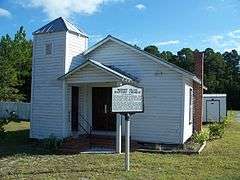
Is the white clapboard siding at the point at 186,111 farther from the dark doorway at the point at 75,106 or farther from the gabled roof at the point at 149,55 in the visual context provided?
the dark doorway at the point at 75,106

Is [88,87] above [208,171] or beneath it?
above

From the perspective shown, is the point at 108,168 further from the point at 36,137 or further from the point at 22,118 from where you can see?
the point at 22,118

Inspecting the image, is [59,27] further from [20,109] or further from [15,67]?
[15,67]

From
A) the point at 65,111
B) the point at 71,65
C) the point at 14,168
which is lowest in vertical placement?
the point at 14,168

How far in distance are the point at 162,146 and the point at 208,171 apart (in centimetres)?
526

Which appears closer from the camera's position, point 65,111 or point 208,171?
point 208,171

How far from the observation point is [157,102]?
18.6m

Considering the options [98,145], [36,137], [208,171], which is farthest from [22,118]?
[208,171]

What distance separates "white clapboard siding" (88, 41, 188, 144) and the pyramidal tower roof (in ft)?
10.00

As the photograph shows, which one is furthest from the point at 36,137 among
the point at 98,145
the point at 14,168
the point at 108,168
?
the point at 108,168

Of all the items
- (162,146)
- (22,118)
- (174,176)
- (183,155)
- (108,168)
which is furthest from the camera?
(22,118)

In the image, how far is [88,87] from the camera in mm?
20938

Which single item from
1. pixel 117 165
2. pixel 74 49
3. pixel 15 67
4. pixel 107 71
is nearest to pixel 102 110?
pixel 74 49

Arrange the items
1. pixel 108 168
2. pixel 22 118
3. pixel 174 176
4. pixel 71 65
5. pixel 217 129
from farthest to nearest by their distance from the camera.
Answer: pixel 22 118, pixel 217 129, pixel 71 65, pixel 108 168, pixel 174 176
